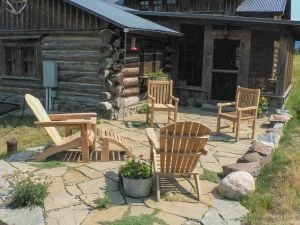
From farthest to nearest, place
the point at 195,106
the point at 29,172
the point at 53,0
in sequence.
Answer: the point at 195,106, the point at 53,0, the point at 29,172

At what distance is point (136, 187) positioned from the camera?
4.97 metres

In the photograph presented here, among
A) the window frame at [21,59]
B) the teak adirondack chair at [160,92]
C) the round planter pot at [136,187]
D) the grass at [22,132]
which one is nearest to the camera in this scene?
the round planter pot at [136,187]

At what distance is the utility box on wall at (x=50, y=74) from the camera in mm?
Answer: 11016

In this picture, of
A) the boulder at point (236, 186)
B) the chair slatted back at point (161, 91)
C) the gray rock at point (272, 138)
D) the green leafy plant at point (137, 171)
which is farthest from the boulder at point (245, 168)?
the chair slatted back at point (161, 91)

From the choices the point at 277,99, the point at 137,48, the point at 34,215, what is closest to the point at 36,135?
the point at 137,48

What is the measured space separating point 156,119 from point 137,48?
2.14 metres

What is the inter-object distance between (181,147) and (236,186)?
0.88m

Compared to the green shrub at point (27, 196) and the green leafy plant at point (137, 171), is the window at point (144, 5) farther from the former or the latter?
the green shrub at point (27, 196)

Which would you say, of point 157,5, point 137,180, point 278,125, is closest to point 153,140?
point 137,180

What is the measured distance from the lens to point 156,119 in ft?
34.0

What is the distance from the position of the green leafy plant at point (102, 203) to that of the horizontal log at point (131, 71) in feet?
19.5

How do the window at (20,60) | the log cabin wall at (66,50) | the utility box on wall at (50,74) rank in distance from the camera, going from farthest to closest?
1. the window at (20,60)
2. the utility box on wall at (50,74)
3. the log cabin wall at (66,50)

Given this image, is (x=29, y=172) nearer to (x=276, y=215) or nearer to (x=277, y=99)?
(x=276, y=215)

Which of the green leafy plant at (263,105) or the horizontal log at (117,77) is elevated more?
the horizontal log at (117,77)
